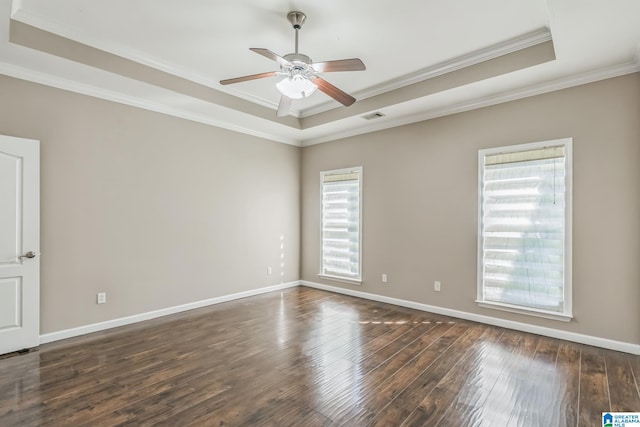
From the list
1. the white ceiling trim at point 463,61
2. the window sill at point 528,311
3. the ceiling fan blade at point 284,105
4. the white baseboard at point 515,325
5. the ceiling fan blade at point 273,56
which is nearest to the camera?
the ceiling fan blade at point 273,56

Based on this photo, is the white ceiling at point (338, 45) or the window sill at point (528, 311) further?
the window sill at point (528, 311)

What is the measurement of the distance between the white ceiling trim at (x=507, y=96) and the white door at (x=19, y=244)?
14.0ft

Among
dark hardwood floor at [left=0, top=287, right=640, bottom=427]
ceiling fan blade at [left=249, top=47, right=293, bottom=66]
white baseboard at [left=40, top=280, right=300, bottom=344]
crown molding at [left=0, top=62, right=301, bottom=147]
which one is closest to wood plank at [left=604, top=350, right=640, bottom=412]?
dark hardwood floor at [left=0, top=287, right=640, bottom=427]

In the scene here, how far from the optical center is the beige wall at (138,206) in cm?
354

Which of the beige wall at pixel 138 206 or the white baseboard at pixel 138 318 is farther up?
the beige wall at pixel 138 206

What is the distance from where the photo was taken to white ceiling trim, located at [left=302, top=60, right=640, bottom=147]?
10.8 feet

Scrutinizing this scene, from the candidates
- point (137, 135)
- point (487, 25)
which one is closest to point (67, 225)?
point (137, 135)

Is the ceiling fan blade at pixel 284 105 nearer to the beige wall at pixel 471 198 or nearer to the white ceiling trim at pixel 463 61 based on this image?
the white ceiling trim at pixel 463 61

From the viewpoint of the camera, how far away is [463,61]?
11.9ft

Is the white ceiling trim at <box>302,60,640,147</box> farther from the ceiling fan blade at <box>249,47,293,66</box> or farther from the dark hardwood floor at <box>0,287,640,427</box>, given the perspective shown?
the dark hardwood floor at <box>0,287,640,427</box>

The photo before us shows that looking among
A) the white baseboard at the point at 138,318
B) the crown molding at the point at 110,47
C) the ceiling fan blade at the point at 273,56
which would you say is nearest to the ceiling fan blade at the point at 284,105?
the ceiling fan blade at the point at 273,56

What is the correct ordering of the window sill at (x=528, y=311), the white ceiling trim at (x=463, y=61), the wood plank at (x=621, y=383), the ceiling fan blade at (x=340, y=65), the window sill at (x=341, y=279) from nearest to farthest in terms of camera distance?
1. the wood plank at (x=621, y=383)
2. the ceiling fan blade at (x=340, y=65)
3. the white ceiling trim at (x=463, y=61)
4. the window sill at (x=528, y=311)
5. the window sill at (x=341, y=279)

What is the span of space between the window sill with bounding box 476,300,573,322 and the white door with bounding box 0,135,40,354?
16.9 ft

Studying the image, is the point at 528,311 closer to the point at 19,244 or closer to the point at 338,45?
the point at 338,45
